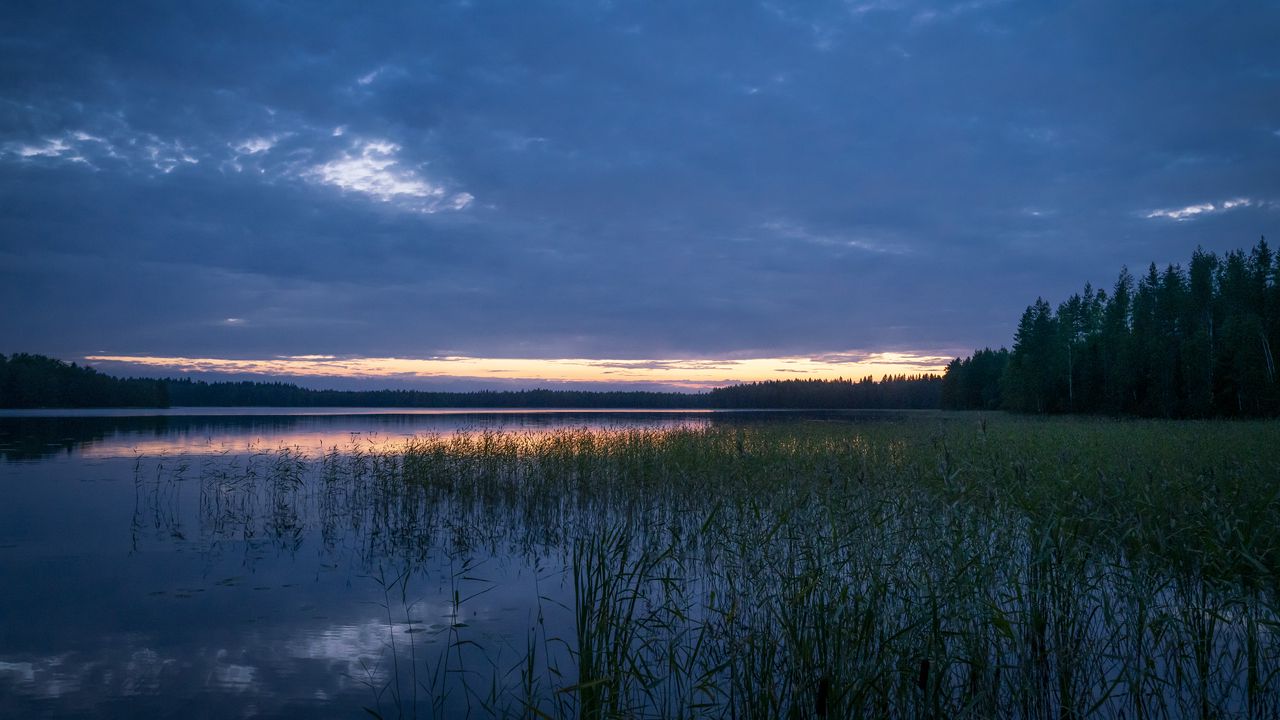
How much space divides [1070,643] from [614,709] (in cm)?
445

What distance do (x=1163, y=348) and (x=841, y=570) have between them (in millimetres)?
57300

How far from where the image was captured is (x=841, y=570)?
26.0ft

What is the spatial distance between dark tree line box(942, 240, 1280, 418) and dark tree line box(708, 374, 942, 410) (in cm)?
7111

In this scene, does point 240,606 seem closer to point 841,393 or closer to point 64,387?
point 64,387

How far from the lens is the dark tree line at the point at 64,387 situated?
283ft

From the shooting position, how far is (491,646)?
7.59 m

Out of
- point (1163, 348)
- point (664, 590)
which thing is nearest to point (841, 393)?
point (1163, 348)

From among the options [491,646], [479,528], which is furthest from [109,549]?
[491,646]

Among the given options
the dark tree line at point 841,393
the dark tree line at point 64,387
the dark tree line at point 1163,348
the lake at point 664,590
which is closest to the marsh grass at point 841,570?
the lake at point 664,590

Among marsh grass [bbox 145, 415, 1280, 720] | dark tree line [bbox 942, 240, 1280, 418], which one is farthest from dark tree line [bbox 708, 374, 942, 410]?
marsh grass [bbox 145, 415, 1280, 720]

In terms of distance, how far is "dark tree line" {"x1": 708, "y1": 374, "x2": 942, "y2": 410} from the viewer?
14000cm

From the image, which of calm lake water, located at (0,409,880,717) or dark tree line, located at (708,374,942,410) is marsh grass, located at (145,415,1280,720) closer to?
calm lake water, located at (0,409,880,717)

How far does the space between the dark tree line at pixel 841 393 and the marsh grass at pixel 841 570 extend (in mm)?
128260

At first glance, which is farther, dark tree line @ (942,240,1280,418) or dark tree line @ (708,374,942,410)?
dark tree line @ (708,374,942,410)
